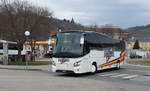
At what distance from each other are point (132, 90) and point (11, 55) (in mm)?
29636

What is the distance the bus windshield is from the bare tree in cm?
1291

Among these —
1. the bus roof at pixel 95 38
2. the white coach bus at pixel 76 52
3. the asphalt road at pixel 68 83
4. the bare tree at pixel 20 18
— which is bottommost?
the asphalt road at pixel 68 83

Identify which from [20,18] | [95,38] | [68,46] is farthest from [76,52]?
[20,18]

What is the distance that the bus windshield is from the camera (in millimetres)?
17578

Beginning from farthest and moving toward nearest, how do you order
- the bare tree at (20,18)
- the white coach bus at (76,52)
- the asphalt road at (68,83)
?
the bare tree at (20,18), the white coach bus at (76,52), the asphalt road at (68,83)

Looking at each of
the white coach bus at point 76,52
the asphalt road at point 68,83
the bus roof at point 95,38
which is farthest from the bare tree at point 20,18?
the asphalt road at point 68,83

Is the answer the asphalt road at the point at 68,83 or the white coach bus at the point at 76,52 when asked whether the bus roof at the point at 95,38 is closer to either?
the white coach bus at the point at 76,52

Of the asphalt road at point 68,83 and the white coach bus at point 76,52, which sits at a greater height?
the white coach bus at point 76,52

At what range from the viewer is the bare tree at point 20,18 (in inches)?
1169

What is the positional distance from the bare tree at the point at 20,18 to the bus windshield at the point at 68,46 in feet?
42.3

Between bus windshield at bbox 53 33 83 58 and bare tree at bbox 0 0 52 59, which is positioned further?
bare tree at bbox 0 0 52 59

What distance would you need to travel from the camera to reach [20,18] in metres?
30.0

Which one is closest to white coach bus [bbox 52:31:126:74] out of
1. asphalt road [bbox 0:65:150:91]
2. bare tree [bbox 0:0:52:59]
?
asphalt road [bbox 0:65:150:91]

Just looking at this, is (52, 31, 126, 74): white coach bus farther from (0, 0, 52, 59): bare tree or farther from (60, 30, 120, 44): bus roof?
(0, 0, 52, 59): bare tree
